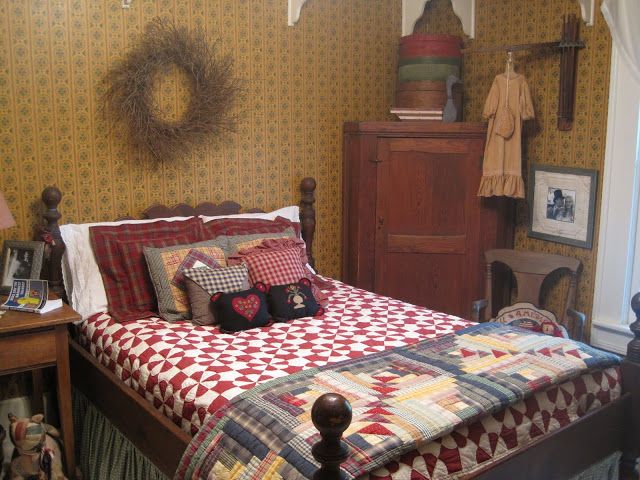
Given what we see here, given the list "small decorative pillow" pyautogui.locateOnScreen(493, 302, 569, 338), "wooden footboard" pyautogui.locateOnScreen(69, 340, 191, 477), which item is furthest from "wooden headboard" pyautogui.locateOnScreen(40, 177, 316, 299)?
"small decorative pillow" pyautogui.locateOnScreen(493, 302, 569, 338)

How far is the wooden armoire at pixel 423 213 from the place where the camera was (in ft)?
13.5

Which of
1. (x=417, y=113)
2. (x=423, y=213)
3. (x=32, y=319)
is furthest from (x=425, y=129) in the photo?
(x=32, y=319)

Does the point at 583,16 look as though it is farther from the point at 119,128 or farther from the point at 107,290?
the point at 107,290

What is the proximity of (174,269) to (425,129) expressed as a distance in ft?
5.51

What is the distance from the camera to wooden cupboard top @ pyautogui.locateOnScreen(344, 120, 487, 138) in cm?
409

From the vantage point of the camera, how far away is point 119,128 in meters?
3.60

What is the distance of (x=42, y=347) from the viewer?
2951mm

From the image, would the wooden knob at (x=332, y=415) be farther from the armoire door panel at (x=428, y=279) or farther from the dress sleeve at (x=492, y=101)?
the dress sleeve at (x=492, y=101)

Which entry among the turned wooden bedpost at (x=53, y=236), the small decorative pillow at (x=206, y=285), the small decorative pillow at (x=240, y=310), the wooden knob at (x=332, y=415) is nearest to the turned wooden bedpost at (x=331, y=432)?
the wooden knob at (x=332, y=415)

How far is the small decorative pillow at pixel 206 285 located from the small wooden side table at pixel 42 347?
48 centimetres

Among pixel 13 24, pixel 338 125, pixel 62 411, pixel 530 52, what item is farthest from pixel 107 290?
pixel 530 52

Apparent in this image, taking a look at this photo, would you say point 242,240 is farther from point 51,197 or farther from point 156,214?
point 51,197

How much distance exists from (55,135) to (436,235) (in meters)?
2.11

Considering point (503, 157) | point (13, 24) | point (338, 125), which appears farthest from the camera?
point (338, 125)
